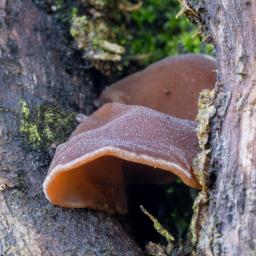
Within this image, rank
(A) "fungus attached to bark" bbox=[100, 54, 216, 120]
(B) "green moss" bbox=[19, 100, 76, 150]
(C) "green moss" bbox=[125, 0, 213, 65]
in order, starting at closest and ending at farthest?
(B) "green moss" bbox=[19, 100, 76, 150] → (A) "fungus attached to bark" bbox=[100, 54, 216, 120] → (C) "green moss" bbox=[125, 0, 213, 65]

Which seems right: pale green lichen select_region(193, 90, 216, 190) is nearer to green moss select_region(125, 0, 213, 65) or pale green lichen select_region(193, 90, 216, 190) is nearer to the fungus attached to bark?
the fungus attached to bark

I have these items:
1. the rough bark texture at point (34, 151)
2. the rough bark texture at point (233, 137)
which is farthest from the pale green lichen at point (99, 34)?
the rough bark texture at point (233, 137)

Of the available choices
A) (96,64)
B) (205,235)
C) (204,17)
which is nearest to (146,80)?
(96,64)

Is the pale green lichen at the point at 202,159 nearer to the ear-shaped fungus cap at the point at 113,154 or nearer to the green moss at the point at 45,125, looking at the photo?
the ear-shaped fungus cap at the point at 113,154

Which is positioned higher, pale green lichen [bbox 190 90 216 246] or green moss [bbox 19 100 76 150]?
pale green lichen [bbox 190 90 216 246]

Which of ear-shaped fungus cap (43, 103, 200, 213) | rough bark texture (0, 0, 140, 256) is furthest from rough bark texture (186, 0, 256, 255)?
rough bark texture (0, 0, 140, 256)

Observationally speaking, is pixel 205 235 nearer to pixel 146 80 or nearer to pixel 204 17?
pixel 204 17

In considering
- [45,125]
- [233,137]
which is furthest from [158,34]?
[233,137]

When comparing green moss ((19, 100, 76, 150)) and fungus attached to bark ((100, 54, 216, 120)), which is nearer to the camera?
green moss ((19, 100, 76, 150))
